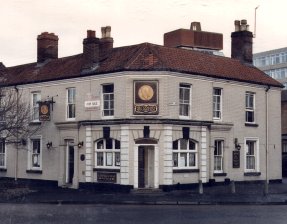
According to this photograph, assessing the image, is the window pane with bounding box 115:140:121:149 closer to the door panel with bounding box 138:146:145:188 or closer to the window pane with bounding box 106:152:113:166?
the window pane with bounding box 106:152:113:166

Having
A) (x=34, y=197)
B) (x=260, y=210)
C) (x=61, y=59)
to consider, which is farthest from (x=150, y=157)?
(x=61, y=59)

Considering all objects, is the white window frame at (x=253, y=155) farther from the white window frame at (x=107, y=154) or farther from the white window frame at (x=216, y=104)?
the white window frame at (x=107, y=154)

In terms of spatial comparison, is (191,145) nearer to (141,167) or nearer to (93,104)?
(141,167)

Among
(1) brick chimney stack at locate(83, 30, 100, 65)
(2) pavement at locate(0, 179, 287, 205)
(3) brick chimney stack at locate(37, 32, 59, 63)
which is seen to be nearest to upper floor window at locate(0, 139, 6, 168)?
(3) brick chimney stack at locate(37, 32, 59, 63)

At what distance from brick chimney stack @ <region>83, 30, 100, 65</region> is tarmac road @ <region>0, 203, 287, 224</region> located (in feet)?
37.6

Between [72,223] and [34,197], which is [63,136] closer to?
[34,197]

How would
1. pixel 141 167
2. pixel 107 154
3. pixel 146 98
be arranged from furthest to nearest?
pixel 107 154, pixel 141 167, pixel 146 98

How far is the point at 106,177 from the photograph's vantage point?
2975 centimetres

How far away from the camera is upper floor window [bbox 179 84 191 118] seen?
30103mm

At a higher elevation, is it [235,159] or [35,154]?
[35,154]

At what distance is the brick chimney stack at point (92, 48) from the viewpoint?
31.9m

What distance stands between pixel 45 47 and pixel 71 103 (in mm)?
7337

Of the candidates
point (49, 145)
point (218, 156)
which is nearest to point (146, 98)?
point (218, 156)

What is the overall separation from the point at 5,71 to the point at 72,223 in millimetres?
26486
